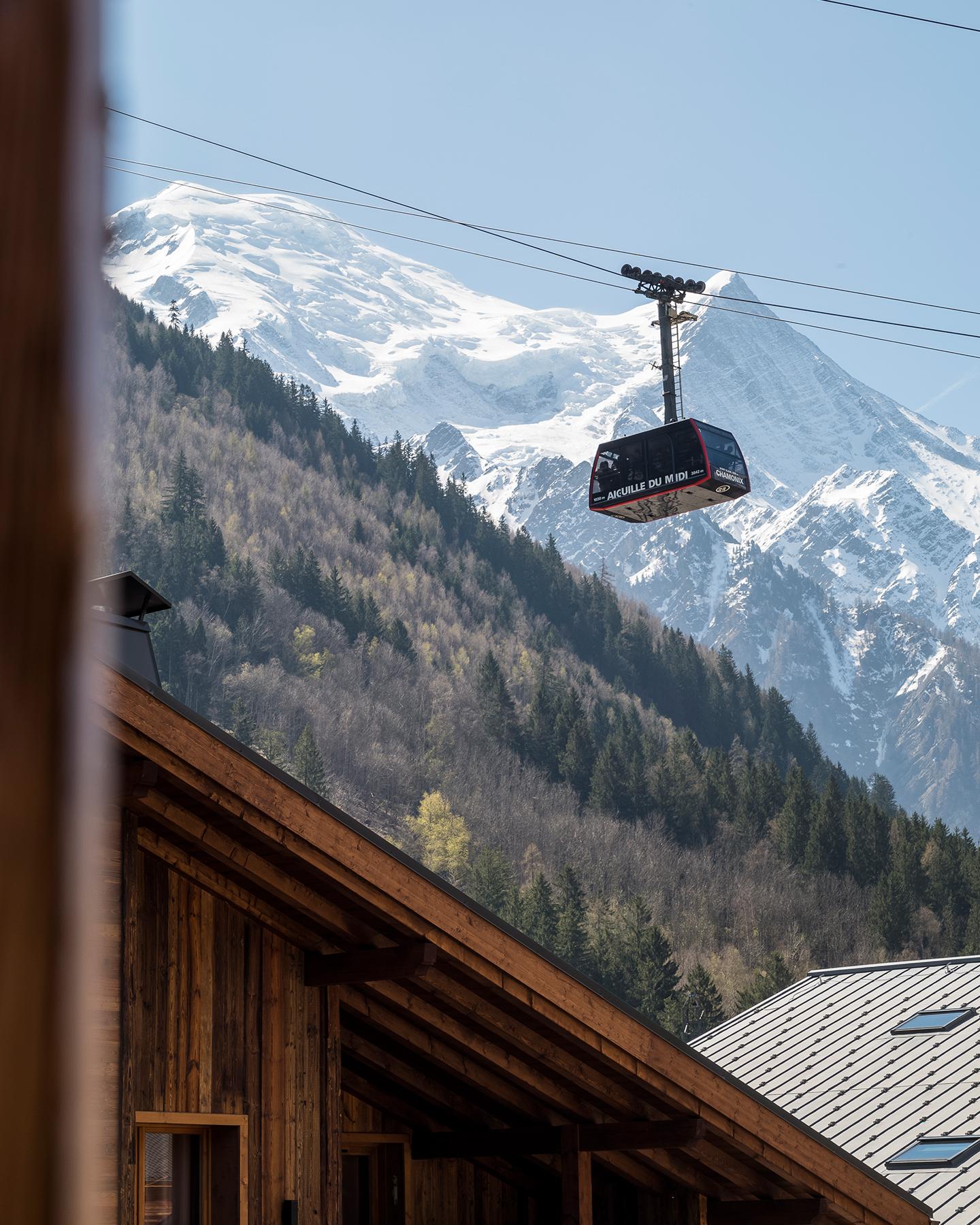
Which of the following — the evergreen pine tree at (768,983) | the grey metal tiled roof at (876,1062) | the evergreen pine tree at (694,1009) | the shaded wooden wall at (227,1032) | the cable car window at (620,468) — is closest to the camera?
the shaded wooden wall at (227,1032)

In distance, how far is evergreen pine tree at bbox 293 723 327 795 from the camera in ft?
246

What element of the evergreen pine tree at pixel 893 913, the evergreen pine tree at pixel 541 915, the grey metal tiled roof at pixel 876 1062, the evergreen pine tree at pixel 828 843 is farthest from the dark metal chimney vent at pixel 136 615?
the evergreen pine tree at pixel 828 843

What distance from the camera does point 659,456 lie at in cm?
2092

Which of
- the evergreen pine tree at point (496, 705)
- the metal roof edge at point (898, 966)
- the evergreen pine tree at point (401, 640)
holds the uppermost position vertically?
the evergreen pine tree at point (401, 640)

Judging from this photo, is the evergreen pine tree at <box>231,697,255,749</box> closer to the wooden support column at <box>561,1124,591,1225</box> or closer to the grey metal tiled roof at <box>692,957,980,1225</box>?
the grey metal tiled roof at <box>692,957,980,1225</box>

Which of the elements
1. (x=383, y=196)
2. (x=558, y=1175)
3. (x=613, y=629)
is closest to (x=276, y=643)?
(x=613, y=629)

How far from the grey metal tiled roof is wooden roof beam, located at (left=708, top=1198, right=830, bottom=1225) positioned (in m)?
4.70

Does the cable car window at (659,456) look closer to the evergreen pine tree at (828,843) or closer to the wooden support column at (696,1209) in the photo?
the wooden support column at (696,1209)

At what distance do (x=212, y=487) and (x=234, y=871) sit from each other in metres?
111

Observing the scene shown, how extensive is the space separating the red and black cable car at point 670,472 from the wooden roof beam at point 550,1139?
12254 mm

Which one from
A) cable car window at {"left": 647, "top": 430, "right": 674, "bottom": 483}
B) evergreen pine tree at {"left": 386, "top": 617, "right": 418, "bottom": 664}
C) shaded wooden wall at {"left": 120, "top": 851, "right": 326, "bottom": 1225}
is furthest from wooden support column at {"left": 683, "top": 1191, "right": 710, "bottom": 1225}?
evergreen pine tree at {"left": 386, "top": 617, "right": 418, "bottom": 664}

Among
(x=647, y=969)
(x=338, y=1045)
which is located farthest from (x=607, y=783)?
(x=338, y=1045)

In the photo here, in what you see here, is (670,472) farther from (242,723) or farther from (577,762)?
(577,762)

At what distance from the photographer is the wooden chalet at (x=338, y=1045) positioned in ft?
20.9
